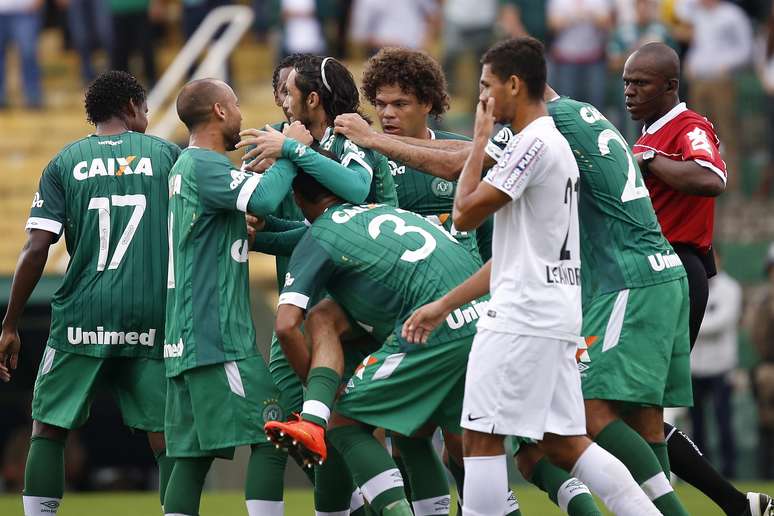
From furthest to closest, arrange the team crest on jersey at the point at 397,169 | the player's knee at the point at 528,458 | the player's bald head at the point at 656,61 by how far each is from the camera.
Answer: the team crest on jersey at the point at 397,169
the player's bald head at the point at 656,61
the player's knee at the point at 528,458

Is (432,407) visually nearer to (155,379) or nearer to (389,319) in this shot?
(389,319)

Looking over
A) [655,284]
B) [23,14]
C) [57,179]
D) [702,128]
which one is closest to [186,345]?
[57,179]

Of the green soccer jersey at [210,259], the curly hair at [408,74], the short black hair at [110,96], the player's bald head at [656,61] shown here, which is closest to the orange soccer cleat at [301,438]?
the green soccer jersey at [210,259]

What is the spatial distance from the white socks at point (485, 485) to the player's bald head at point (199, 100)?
7.00ft

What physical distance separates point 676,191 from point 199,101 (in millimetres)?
2570

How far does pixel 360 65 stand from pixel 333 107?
11.6 meters

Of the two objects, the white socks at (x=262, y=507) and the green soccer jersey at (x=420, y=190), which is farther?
the green soccer jersey at (x=420, y=190)

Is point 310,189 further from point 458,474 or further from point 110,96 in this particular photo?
point 458,474

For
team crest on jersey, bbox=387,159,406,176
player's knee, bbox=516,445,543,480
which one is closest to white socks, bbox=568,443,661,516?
player's knee, bbox=516,445,543,480

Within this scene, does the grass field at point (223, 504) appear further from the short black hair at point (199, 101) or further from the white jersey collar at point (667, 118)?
the short black hair at point (199, 101)

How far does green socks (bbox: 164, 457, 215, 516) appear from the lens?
6883 millimetres

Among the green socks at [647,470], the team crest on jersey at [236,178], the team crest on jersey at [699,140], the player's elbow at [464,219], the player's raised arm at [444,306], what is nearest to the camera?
the player's elbow at [464,219]

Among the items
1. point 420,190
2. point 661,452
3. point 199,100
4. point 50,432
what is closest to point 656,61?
point 420,190

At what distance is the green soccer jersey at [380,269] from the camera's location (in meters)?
6.88
